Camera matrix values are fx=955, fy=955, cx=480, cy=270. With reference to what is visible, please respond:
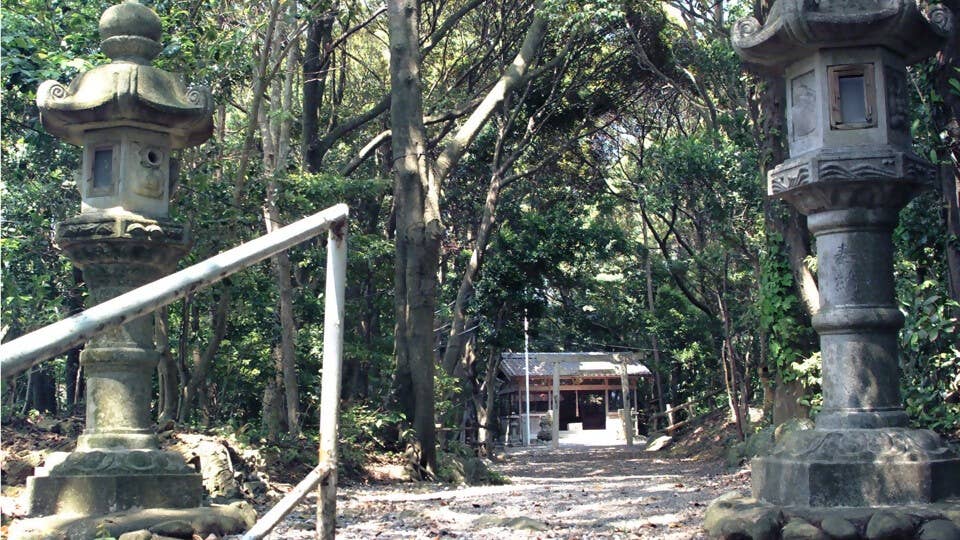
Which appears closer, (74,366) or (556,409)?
(74,366)

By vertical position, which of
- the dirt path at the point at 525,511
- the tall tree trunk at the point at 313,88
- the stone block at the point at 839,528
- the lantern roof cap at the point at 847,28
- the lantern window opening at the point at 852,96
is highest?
the tall tree trunk at the point at 313,88

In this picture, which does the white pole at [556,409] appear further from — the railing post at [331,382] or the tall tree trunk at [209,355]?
the railing post at [331,382]

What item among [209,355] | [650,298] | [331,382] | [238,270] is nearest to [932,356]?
[331,382]

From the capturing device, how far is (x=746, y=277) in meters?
22.8

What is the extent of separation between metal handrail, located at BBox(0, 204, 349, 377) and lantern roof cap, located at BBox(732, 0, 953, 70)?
162 inches

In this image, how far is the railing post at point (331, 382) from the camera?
2.79 m

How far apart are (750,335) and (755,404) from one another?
2.34 metres

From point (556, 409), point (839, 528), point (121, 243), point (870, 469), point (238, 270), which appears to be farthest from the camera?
point (556, 409)

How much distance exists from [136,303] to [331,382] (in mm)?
872

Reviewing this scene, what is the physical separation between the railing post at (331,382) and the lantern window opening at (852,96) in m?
4.20

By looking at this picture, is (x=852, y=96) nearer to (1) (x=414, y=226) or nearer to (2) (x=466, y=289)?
(1) (x=414, y=226)

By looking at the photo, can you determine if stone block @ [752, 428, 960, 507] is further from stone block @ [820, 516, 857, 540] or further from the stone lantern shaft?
stone block @ [820, 516, 857, 540]

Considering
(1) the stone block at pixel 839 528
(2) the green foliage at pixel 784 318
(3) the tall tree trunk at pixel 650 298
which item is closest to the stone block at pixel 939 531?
(1) the stone block at pixel 839 528

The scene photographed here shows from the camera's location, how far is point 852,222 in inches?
234
